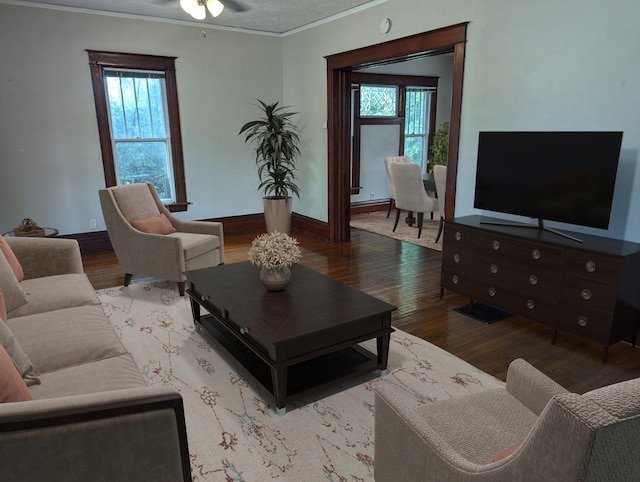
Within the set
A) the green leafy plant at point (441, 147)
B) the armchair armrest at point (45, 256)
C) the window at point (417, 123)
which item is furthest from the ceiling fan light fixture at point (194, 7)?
the window at point (417, 123)

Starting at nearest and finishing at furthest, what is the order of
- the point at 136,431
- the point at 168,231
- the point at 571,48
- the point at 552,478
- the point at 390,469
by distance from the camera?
→ the point at 552,478 < the point at 136,431 < the point at 390,469 < the point at 571,48 < the point at 168,231

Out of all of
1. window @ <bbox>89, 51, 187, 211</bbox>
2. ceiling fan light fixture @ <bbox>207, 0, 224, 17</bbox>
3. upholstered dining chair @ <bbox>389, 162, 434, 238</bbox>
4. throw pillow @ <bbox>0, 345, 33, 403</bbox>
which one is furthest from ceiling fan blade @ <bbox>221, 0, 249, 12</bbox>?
throw pillow @ <bbox>0, 345, 33, 403</bbox>

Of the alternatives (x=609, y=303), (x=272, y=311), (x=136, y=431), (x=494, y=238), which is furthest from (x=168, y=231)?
(x=609, y=303)

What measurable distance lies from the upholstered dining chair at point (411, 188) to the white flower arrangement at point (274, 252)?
3.43 m

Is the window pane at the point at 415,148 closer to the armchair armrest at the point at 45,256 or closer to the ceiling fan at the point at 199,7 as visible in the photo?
the ceiling fan at the point at 199,7

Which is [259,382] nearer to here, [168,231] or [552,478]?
[552,478]

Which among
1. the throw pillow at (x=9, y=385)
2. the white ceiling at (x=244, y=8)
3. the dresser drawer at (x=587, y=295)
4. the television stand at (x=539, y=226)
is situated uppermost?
the white ceiling at (x=244, y=8)

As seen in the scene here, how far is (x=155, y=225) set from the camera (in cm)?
406

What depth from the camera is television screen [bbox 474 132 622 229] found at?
268 centimetres

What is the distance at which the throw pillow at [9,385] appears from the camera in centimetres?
128

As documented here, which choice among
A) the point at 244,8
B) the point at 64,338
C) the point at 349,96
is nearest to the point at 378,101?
the point at 349,96

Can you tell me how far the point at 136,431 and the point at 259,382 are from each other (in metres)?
1.13

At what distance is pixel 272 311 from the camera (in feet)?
7.79

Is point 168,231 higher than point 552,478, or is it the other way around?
point 552,478
